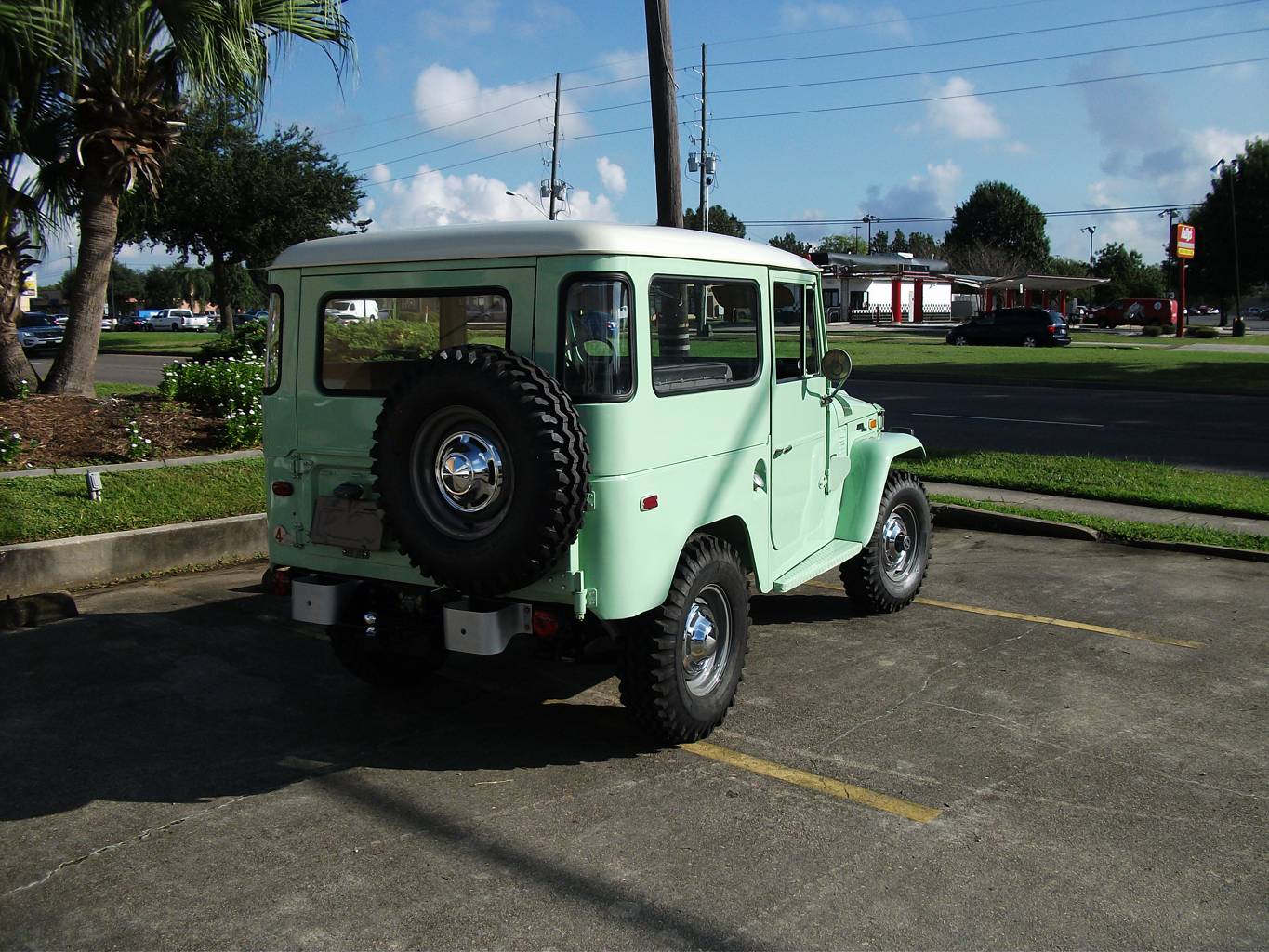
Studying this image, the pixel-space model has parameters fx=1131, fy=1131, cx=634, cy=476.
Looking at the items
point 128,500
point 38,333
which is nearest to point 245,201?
point 38,333

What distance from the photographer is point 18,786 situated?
4.55 metres

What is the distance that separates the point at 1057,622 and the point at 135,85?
33.0 feet

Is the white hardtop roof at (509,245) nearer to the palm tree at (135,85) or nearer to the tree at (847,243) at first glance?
the palm tree at (135,85)

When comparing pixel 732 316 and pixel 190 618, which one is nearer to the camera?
pixel 732 316

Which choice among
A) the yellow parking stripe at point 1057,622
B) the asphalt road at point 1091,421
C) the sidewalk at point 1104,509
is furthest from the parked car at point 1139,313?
the yellow parking stripe at point 1057,622

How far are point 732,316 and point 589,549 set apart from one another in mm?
1641

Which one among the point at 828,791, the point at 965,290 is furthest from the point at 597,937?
the point at 965,290

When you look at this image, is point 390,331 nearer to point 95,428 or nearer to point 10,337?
point 95,428

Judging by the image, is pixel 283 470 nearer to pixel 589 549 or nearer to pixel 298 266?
pixel 298 266

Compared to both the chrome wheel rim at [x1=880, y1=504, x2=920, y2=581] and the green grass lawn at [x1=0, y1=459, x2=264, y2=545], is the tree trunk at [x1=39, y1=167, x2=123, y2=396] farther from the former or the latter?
the chrome wheel rim at [x1=880, y1=504, x2=920, y2=581]

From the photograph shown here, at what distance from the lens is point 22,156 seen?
1182 centimetres

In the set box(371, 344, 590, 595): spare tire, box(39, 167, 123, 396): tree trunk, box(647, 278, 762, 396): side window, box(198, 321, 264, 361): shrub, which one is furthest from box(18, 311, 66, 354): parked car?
box(371, 344, 590, 595): spare tire

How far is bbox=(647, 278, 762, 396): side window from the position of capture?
485 centimetres

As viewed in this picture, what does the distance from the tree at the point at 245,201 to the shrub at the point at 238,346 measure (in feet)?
89.8
